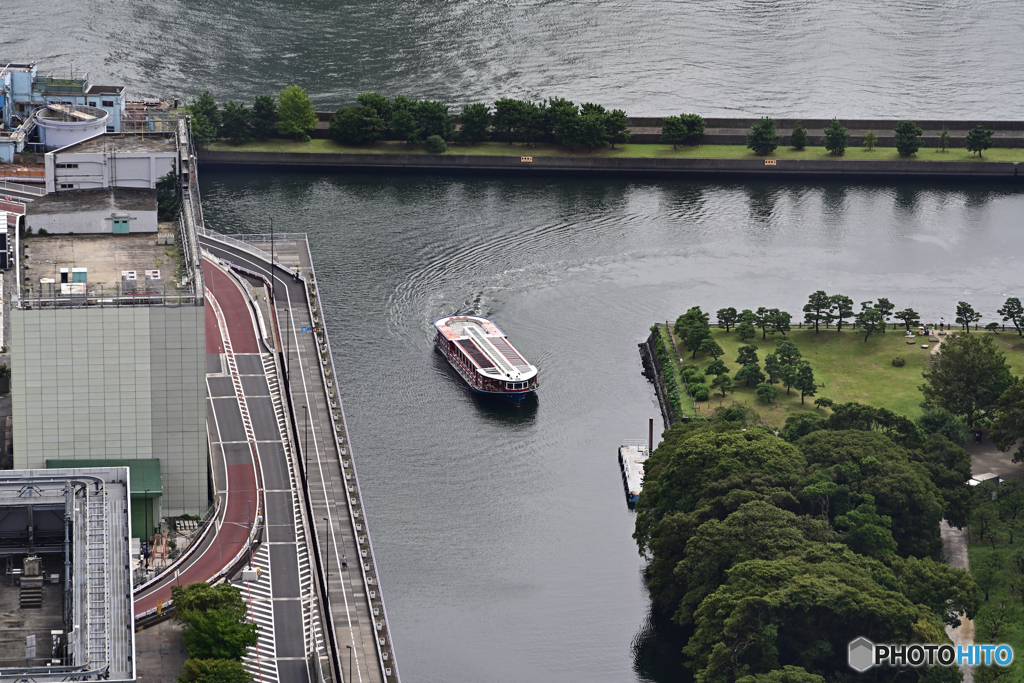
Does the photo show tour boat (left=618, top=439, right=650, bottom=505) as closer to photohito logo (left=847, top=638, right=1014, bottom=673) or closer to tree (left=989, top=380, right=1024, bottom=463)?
tree (left=989, top=380, right=1024, bottom=463)

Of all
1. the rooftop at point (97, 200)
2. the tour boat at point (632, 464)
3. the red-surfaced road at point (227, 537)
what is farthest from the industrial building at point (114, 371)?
the tour boat at point (632, 464)

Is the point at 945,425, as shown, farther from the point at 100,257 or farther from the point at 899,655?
the point at 100,257

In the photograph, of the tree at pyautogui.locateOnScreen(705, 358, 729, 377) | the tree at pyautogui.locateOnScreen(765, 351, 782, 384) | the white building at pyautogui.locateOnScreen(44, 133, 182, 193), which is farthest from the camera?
the tree at pyautogui.locateOnScreen(705, 358, 729, 377)

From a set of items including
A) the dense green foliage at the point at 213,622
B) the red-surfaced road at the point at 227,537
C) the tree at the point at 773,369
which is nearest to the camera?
the dense green foliage at the point at 213,622

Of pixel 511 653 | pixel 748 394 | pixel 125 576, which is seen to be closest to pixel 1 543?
pixel 125 576

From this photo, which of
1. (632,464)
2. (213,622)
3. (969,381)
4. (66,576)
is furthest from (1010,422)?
(66,576)

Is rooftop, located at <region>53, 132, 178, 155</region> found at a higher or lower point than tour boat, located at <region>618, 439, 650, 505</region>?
higher

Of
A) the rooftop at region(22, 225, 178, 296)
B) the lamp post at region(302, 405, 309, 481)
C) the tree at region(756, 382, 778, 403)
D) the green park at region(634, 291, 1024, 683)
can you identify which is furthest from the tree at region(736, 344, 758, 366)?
the rooftop at region(22, 225, 178, 296)

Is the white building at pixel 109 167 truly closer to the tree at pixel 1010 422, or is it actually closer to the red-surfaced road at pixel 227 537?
the red-surfaced road at pixel 227 537
